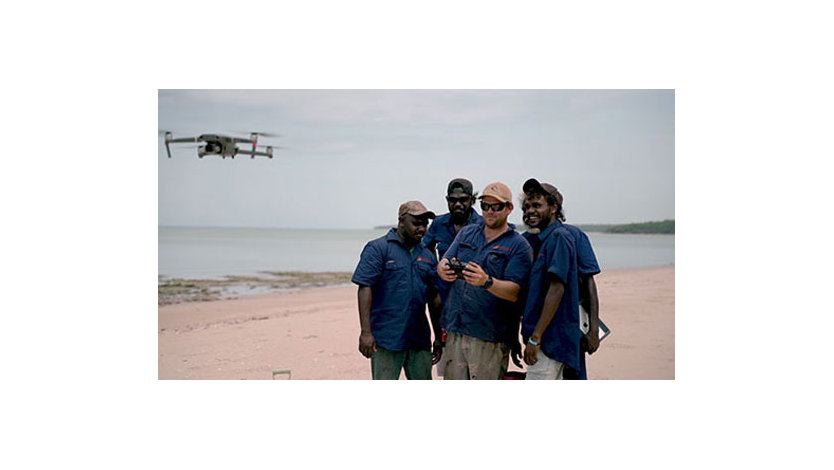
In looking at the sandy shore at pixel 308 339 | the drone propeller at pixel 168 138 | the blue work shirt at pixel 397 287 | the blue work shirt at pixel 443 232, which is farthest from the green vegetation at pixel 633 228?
the drone propeller at pixel 168 138

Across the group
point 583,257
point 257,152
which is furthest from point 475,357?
point 257,152

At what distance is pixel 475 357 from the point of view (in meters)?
3.98

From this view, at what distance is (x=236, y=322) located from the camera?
8.68m

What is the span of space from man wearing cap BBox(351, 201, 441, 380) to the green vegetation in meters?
2.49

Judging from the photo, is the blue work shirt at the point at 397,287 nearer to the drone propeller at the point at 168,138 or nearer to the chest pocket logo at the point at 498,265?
the chest pocket logo at the point at 498,265

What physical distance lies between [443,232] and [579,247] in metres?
1.06

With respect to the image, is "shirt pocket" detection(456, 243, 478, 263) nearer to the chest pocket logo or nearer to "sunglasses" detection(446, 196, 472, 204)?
the chest pocket logo

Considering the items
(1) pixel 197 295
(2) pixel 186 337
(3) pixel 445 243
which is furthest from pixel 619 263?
(3) pixel 445 243

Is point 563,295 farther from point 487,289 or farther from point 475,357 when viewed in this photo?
point 475,357

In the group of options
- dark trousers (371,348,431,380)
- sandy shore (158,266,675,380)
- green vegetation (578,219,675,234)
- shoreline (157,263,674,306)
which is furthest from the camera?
shoreline (157,263,674,306)

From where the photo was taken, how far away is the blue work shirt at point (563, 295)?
3.73m

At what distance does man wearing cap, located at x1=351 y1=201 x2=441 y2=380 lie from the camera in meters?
4.12


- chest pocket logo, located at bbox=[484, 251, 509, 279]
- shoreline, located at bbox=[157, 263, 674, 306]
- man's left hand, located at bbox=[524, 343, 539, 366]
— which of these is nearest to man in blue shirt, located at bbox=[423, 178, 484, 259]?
chest pocket logo, located at bbox=[484, 251, 509, 279]

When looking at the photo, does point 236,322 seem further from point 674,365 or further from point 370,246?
point 674,365
